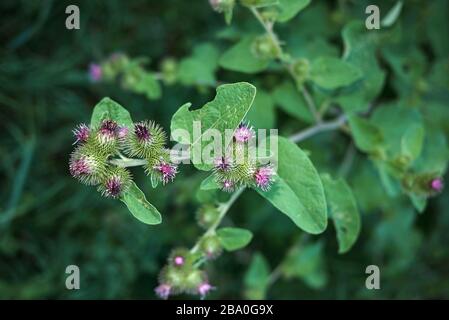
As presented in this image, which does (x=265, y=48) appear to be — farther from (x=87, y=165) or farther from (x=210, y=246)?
(x=87, y=165)

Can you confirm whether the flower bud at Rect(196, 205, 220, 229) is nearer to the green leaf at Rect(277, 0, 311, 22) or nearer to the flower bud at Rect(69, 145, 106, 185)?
the flower bud at Rect(69, 145, 106, 185)

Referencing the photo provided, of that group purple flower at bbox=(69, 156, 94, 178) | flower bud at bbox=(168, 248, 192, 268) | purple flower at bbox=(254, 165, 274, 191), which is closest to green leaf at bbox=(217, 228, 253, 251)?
flower bud at bbox=(168, 248, 192, 268)

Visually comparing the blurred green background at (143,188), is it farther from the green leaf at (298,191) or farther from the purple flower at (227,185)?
the purple flower at (227,185)

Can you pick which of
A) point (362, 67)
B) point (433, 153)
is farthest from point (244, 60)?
point (433, 153)

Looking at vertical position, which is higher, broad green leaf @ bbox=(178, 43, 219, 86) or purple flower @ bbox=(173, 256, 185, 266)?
broad green leaf @ bbox=(178, 43, 219, 86)

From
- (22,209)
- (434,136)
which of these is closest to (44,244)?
(22,209)
